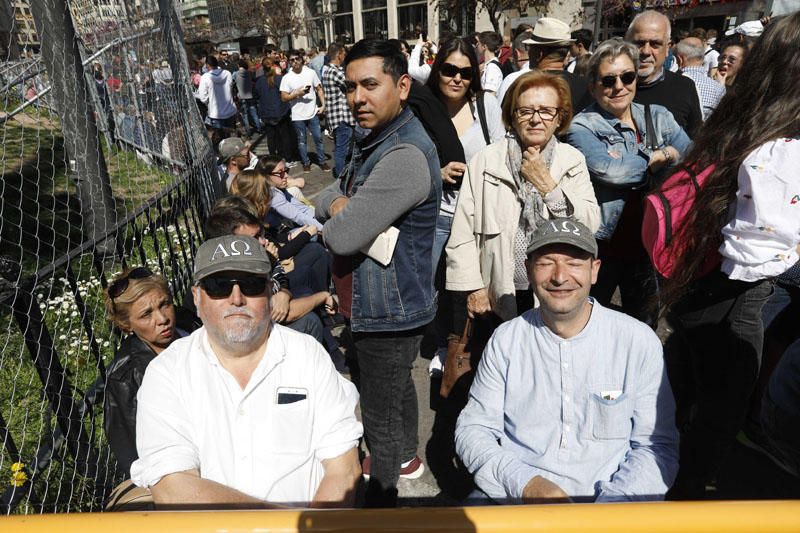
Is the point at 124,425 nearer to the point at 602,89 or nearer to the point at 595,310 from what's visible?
the point at 595,310

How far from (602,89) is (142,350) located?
259cm

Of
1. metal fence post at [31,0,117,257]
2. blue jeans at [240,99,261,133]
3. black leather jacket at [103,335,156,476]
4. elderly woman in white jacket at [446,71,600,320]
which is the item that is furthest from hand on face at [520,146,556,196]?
blue jeans at [240,99,261,133]

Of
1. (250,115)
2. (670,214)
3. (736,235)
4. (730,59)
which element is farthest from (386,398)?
(250,115)

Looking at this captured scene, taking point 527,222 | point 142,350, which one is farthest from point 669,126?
point 142,350

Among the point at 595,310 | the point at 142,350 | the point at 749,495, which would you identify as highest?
the point at 595,310

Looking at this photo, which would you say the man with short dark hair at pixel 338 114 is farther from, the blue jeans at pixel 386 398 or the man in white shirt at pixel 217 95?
the blue jeans at pixel 386 398

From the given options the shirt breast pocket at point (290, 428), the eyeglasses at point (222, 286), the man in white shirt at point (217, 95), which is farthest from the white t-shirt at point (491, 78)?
the man in white shirt at point (217, 95)

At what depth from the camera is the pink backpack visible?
187 centimetres

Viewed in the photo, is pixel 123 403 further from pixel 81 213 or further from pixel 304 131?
pixel 304 131

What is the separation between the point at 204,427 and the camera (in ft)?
5.67

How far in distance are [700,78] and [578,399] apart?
3.35 meters

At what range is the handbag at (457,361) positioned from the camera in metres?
2.80

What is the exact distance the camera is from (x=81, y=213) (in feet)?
11.7

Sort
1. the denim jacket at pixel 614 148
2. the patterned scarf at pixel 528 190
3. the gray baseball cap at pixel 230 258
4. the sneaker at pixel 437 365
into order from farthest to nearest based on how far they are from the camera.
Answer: the sneaker at pixel 437 365 → the denim jacket at pixel 614 148 → the patterned scarf at pixel 528 190 → the gray baseball cap at pixel 230 258
